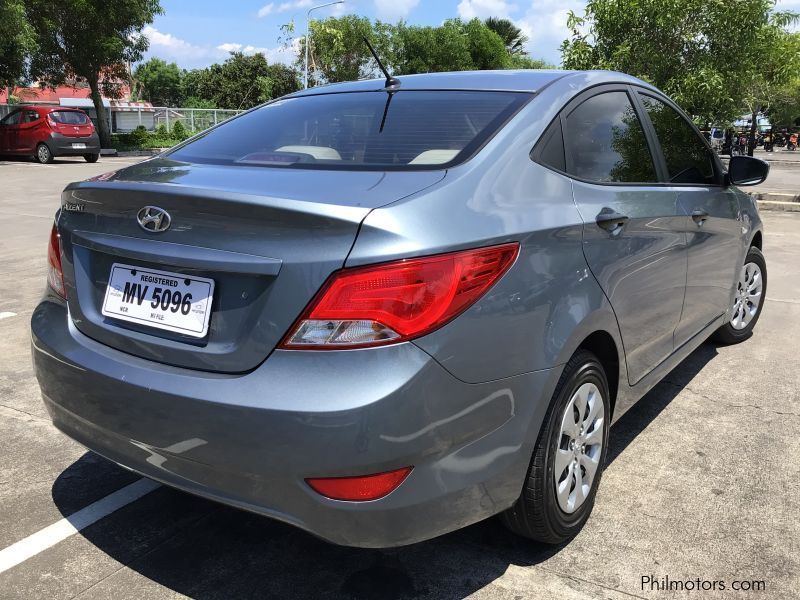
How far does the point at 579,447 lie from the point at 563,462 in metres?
0.13

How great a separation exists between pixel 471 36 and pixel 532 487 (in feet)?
191

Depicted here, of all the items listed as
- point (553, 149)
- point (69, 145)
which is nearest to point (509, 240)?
point (553, 149)

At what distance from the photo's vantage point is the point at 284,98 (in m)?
3.46

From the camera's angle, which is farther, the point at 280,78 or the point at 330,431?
the point at 280,78

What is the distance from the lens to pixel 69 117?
2255cm

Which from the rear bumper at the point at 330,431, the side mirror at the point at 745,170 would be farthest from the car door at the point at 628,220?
the side mirror at the point at 745,170

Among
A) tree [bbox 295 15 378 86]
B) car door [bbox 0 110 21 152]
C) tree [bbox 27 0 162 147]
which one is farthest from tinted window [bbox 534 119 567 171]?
tree [bbox 295 15 378 86]

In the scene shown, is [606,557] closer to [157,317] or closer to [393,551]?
[393,551]

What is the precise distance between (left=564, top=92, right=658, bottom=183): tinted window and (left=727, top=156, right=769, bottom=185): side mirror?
1081mm

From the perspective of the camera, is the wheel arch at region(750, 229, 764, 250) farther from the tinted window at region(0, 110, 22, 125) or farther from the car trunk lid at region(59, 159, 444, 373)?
the tinted window at region(0, 110, 22, 125)

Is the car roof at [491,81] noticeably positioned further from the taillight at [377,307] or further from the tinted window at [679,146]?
the taillight at [377,307]

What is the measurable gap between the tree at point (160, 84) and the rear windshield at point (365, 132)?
361ft

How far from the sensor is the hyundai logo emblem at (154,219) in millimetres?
2100

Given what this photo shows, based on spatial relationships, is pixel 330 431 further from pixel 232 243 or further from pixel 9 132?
pixel 9 132
